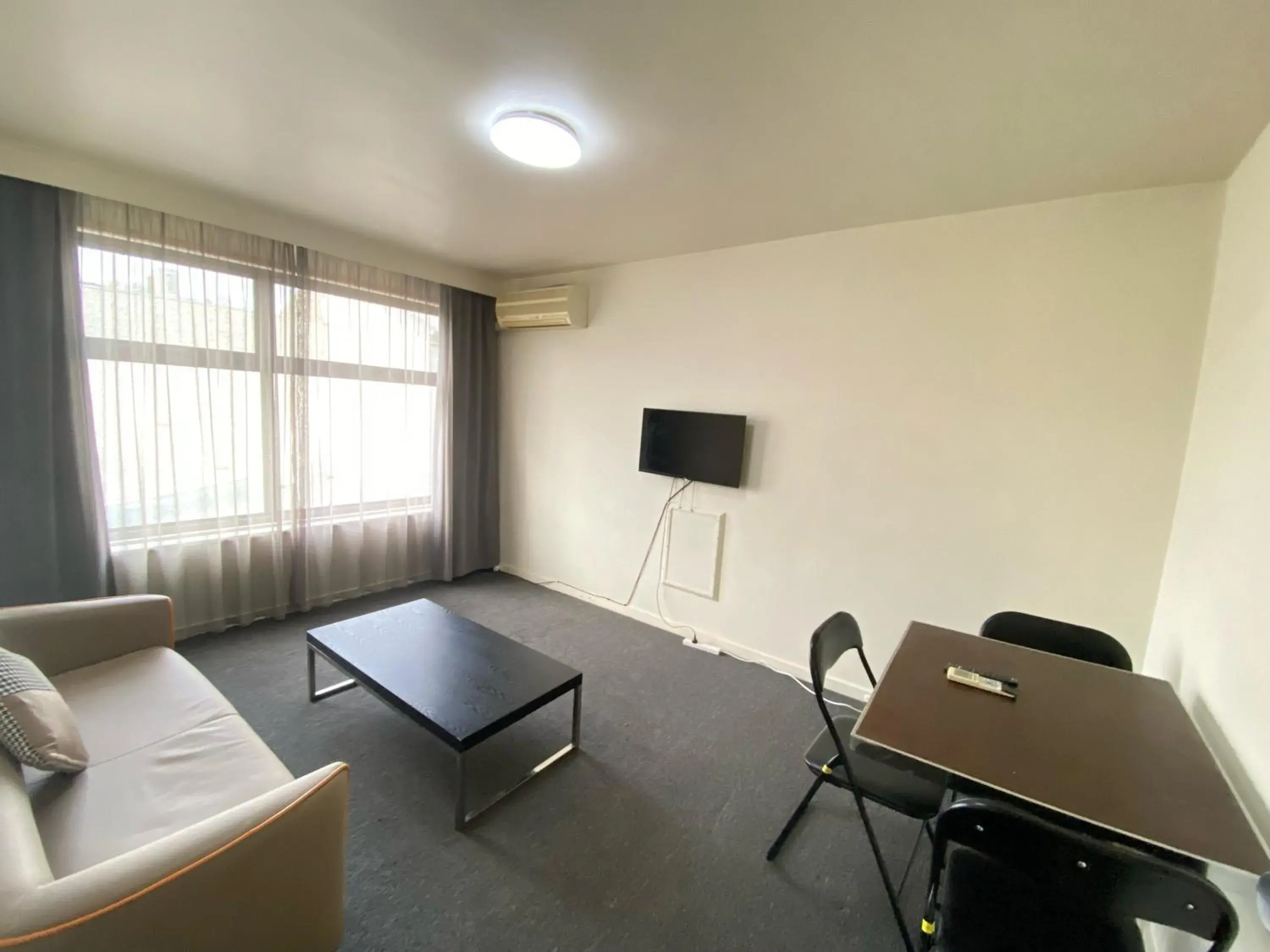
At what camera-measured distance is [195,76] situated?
169 cm

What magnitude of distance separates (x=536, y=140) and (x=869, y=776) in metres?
2.51

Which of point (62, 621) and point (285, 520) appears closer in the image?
point (62, 621)

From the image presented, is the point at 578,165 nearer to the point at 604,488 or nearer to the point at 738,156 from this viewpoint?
the point at 738,156

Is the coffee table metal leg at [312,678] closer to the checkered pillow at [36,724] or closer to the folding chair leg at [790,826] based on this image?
the checkered pillow at [36,724]

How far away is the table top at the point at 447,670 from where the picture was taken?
185 centimetres

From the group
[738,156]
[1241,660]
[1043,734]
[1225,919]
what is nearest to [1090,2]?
[738,156]

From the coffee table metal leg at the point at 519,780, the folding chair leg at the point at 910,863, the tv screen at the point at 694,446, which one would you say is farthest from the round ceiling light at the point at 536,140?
the folding chair leg at the point at 910,863

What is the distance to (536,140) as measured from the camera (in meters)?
1.88

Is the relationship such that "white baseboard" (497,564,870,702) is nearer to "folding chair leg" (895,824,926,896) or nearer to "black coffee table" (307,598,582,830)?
"folding chair leg" (895,824,926,896)

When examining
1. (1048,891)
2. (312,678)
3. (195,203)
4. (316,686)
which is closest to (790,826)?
(1048,891)

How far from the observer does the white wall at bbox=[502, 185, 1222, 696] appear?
204 cm

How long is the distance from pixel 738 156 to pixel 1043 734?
Result: 217 centimetres

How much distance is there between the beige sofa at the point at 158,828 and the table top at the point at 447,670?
0.48 m

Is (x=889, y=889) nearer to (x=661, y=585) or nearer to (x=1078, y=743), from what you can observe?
(x=1078, y=743)
